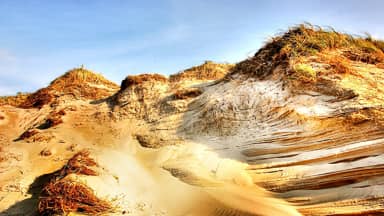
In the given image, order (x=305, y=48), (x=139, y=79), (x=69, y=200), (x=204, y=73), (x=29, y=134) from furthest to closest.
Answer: (x=204, y=73)
(x=139, y=79)
(x=29, y=134)
(x=305, y=48)
(x=69, y=200)

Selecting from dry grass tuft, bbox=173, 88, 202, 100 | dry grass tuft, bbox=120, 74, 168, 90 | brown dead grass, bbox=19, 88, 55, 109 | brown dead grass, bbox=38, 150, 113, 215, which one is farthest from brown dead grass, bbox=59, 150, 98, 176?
brown dead grass, bbox=19, 88, 55, 109

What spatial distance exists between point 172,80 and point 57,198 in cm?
645

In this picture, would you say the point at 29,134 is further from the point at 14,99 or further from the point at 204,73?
the point at 204,73

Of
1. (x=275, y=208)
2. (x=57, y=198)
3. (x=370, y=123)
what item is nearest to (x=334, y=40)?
(x=370, y=123)

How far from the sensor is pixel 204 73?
43.5 feet

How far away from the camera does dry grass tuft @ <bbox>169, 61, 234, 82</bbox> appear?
13.0 meters

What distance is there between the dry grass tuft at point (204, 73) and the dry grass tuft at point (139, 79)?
0.39 metres

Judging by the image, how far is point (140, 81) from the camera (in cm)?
1252

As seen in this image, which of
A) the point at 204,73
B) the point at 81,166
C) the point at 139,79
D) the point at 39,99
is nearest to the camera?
the point at 81,166

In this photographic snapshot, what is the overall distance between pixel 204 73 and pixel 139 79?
2008mm

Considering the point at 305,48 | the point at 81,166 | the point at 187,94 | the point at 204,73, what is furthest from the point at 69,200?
the point at 204,73

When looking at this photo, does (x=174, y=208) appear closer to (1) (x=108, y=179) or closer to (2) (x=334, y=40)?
(1) (x=108, y=179)

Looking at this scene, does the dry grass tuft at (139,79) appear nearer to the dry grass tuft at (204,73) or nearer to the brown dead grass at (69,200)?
the dry grass tuft at (204,73)

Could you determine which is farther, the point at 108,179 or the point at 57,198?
the point at 108,179
